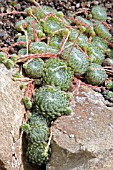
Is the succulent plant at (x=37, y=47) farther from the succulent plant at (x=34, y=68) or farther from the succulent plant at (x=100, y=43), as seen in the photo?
the succulent plant at (x=100, y=43)

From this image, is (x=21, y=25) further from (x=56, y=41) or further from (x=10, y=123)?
(x=10, y=123)

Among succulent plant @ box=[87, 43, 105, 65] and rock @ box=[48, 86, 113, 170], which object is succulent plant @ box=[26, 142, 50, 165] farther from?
succulent plant @ box=[87, 43, 105, 65]

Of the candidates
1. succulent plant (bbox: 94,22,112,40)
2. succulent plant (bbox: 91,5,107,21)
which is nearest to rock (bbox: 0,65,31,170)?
succulent plant (bbox: 94,22,112,40)

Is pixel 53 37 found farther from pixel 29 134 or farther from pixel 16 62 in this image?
pixel 29 134

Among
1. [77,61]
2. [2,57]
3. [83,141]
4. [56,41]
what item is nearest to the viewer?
[83,141]

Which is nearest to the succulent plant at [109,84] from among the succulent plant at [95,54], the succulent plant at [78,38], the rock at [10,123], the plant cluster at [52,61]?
the plant cluster at [52,61]

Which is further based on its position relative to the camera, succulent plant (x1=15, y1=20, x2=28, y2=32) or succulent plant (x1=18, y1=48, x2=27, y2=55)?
succulent plant (x1=15, y1=20, x2=28, y2=32)

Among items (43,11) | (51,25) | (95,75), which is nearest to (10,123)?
(95,75)
